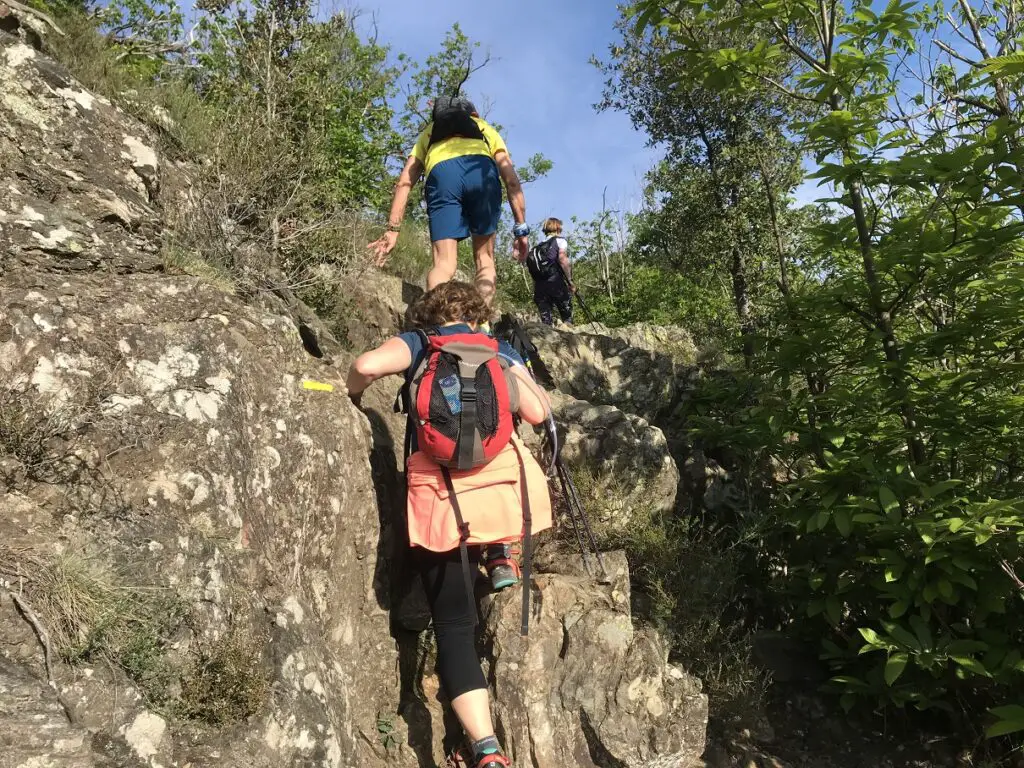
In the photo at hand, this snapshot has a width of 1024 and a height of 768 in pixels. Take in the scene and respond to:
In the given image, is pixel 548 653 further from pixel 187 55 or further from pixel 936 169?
pixel 187 55

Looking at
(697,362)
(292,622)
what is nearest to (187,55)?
(697,362)

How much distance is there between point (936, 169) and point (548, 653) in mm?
3185

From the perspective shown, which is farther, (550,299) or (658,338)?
(550,299)

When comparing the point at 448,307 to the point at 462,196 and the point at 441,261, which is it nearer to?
the point at 441,261

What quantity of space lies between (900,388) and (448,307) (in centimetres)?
267

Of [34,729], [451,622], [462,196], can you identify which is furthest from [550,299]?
[34,729]

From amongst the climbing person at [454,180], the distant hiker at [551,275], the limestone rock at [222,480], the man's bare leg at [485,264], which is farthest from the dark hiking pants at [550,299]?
the limestone rock at [222,480]

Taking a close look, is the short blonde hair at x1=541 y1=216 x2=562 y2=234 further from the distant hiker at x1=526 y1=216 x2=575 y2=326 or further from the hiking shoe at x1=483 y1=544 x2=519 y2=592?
the hiking shoe at x1=483 y1=544 x2=519 y2=592

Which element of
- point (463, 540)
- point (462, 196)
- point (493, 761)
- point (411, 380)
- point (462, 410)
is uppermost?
point (462, 196)

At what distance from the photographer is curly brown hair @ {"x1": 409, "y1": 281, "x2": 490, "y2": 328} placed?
3.64 metres

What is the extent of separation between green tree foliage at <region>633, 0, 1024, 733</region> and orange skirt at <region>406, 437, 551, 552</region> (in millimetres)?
1870

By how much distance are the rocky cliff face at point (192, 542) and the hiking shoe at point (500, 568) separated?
339mm

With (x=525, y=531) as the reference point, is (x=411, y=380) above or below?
above

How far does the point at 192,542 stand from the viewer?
2.69 m
